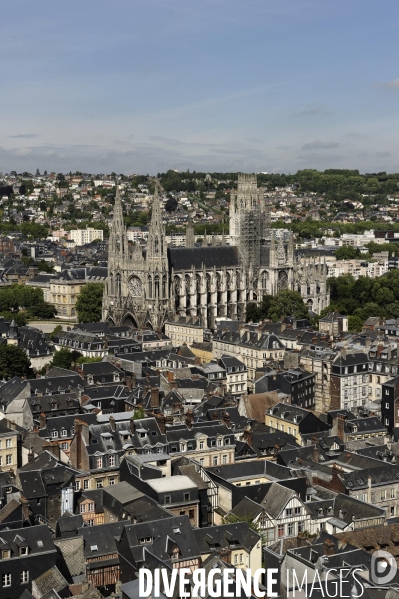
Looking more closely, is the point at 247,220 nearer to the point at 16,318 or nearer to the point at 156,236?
the point at 156,236

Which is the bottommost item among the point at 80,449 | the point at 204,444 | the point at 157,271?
the point at 204,444

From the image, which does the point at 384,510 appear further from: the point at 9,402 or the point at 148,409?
the point at 9,402

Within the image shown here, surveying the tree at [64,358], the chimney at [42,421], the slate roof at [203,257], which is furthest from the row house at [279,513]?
the slate roof at [203,257]

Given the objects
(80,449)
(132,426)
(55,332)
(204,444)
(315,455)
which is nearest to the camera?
(80,449)

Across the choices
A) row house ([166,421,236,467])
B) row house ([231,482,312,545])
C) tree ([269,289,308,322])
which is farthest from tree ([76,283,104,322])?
row house ([231,482,312,545])

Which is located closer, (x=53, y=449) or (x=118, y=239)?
(x=53, y=449)

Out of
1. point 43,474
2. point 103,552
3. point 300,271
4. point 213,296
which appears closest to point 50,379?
point 43,474

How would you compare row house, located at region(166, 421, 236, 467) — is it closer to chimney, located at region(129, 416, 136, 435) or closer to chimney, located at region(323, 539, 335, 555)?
chimney, located at region(129, 416, 136, 435)

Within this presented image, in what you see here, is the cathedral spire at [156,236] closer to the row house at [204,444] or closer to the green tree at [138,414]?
the green tree at [138,414]

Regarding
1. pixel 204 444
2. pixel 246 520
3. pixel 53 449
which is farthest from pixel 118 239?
pixel 246 520
